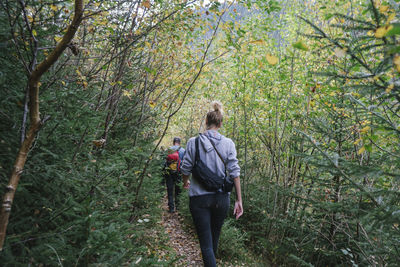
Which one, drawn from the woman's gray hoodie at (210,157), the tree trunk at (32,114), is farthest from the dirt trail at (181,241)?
the tree trunk at (32,114)

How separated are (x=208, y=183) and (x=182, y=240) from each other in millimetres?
3897

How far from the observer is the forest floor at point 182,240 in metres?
4.95

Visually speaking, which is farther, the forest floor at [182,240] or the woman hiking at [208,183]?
the forest floor at [182,240]

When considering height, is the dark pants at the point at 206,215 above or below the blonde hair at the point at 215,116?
below

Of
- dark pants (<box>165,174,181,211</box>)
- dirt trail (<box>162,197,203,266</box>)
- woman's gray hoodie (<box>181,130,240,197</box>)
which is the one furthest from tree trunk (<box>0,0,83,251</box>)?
dark pants (<box>165,174,181,211</box>)

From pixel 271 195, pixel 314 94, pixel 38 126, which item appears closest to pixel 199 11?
pixel 314 94

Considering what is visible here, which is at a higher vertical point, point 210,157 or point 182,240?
point 210,157

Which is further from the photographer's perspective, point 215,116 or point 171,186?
point 171,186

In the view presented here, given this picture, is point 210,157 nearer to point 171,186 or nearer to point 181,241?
point 181,241

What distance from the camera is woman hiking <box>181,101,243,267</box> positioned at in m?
2.82

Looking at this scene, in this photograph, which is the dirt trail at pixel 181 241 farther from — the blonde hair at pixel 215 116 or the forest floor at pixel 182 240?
the blonde hair at pixel 215 116

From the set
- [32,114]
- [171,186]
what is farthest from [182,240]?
[32,114]

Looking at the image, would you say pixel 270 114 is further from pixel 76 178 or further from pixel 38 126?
pixel 38 126

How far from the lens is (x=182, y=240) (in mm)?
6027
